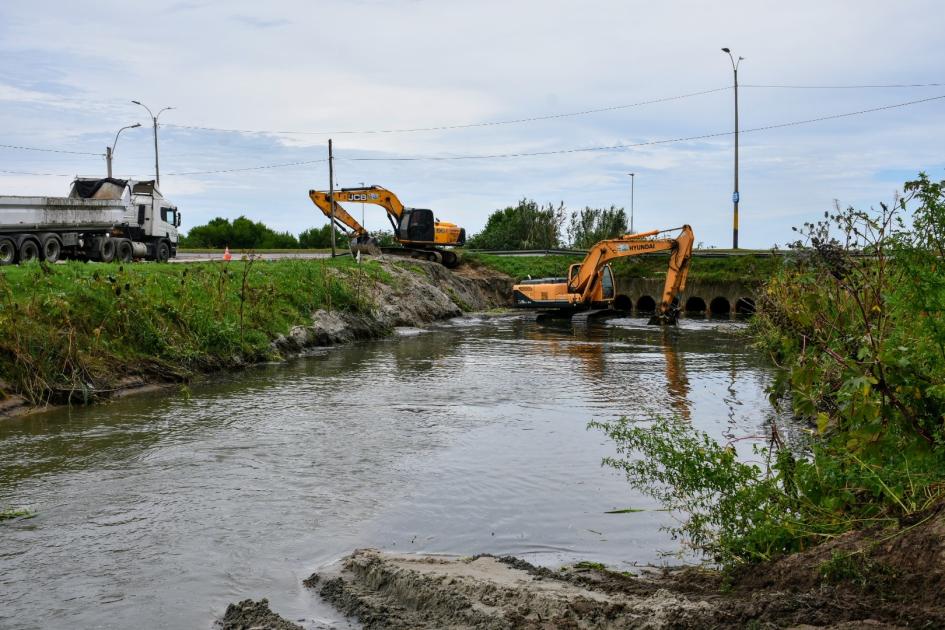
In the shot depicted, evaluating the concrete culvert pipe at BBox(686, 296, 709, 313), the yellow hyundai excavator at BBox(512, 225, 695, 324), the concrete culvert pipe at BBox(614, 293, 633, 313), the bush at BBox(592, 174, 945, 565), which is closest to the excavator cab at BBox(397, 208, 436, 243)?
the yellow hyundai excavator at BBox(512, 225, 695, 324)

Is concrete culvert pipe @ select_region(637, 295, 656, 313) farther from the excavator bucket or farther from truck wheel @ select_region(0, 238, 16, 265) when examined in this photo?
truck wheel @ select_region(0, 238, 16, 265)

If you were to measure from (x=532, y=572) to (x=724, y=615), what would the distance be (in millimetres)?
1845

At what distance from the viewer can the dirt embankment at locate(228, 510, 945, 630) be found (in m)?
4.21

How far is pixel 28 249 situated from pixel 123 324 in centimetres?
1265

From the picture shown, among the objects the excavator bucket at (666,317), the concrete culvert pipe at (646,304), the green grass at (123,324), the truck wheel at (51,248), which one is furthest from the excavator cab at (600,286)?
the truck wheel at (51,248)

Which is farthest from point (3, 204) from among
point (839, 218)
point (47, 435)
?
point (839, 218)

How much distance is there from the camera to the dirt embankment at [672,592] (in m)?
4.21

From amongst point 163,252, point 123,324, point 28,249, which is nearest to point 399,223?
point 163,252

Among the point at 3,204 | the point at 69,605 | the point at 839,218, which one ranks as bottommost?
the point at 69,605

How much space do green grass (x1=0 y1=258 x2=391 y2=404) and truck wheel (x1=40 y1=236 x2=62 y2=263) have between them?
6.69 m

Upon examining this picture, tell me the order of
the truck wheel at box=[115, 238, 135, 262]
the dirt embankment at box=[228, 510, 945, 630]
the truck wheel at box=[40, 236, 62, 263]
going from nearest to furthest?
the dirt embankment at box=[228, 510, 945, 630], the truck wheel at box=[40, 236, 62, 263], the truck wheel at box=[115, 238, 135, 262]

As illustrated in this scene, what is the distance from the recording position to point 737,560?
556 cm

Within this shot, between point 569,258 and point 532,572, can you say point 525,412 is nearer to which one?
point 532,572

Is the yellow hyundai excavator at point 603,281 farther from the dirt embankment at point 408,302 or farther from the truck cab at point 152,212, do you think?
the truck cab at point 152,212
